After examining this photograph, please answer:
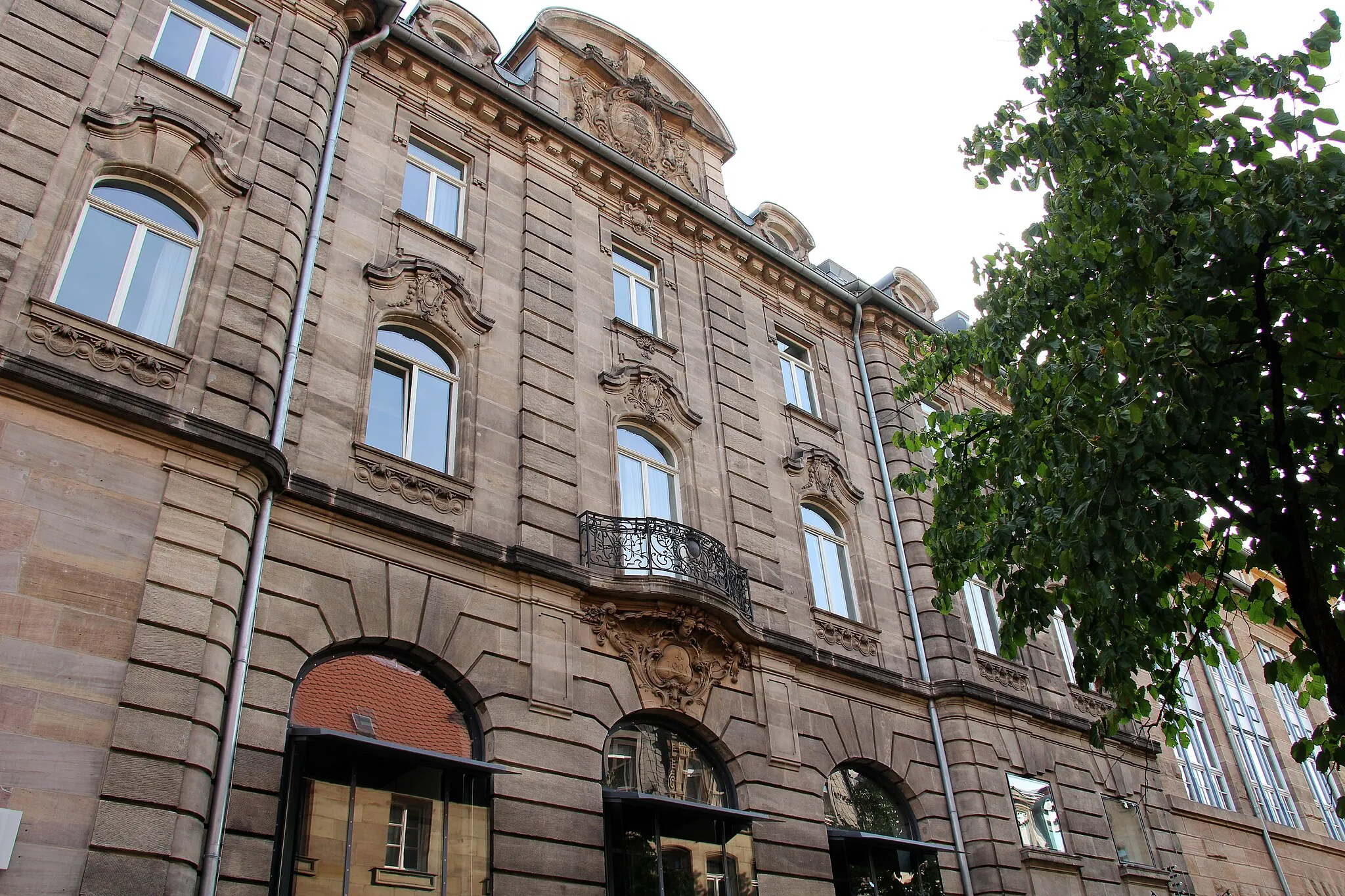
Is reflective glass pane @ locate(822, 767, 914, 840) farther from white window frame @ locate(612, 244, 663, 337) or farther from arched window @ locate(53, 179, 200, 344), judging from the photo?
arched window @ locate(53, 179, 200, 344)

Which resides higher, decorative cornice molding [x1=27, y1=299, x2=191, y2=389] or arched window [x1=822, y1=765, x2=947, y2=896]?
decorative cornice molding [x1=27, y1=299, x2=191, y2=389]

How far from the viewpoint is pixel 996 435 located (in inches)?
518

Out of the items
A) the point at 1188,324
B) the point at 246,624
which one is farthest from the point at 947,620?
the point at 246,624

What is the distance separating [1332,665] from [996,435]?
5044mm

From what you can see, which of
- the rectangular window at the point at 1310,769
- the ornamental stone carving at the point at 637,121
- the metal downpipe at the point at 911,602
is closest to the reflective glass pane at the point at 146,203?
the ornamental stone carving at the point at 637,121

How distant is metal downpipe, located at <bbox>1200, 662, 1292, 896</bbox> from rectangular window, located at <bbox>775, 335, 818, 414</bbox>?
39.1 ft

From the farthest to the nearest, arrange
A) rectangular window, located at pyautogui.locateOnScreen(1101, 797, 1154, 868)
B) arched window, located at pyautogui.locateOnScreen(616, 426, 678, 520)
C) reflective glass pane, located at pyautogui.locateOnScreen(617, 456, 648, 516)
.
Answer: rectangular window, located at pyautogui.locateOnScreen(1101, 797, 1154, 868) < arched window, located at pyautogui.locateOnScreen(616, 426, 678, 520) < reflective glass pane, located at pyautogui.locateOnScreen(617, 456, 648, 516)

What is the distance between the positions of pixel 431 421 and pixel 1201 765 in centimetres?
1988

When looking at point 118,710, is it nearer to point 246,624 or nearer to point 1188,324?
point 246,624

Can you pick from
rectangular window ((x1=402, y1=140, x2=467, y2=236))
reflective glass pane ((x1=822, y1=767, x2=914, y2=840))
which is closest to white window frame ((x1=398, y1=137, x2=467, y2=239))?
rectangular window ((x1=402, y1=140, x2=467, y2=236))

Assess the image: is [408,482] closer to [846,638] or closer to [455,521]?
[455,521]

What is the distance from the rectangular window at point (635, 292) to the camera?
18.0 m

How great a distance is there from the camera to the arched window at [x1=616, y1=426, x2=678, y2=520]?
15.5m

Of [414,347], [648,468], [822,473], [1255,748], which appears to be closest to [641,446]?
[648,468]
